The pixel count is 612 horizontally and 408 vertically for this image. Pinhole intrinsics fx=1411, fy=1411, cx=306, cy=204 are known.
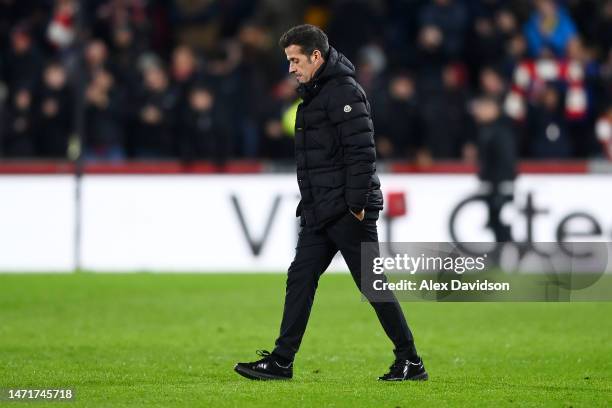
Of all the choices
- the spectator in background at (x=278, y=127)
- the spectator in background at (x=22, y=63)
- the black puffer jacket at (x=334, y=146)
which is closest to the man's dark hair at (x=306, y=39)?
the black puffer jacket at (x=334, y=146)

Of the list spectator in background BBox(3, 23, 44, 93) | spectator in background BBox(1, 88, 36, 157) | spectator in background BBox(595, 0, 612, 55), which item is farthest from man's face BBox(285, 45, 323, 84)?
spectator in background BBox(595, 0, 612, 55)

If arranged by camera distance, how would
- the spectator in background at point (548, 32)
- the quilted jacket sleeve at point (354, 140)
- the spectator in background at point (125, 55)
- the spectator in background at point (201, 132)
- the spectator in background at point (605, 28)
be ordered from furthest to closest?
the spectator in background at point (605, 28) < the spectator in background at point (548, 32) < the spectator in background at point (125, 55) < the spectator in background at point (201, 132) < the quilted jacket sleeve at point (354, 140)

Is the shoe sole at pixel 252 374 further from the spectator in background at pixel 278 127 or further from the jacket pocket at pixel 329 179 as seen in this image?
the spectator in background at pixel 278 127

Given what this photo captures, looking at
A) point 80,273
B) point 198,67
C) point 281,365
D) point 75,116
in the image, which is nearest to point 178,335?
point 281,365

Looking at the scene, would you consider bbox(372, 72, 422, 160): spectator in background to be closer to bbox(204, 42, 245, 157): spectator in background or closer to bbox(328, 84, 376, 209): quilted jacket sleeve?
bbox(204, 42, 245, 157): spectator in background

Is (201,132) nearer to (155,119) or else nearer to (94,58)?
(155,119)

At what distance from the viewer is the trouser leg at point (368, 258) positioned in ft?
29.9

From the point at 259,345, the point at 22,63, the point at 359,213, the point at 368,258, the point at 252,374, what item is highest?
the point at 22,63

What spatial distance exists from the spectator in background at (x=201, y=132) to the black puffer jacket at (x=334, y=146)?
10.6 metres

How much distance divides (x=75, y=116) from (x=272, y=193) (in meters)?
2.97

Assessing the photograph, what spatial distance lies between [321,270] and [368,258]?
1.27 feet

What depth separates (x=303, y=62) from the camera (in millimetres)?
9086

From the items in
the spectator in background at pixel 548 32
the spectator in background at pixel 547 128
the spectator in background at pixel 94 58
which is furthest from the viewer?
the spectator in background at pixel 548 32

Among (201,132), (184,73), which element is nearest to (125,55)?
(184,73)
